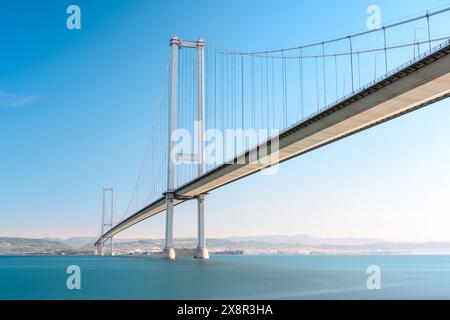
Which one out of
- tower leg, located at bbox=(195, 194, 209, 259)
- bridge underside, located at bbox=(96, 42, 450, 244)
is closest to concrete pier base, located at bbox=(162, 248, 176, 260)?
tower leg, located at bbox=(195, 194, 209, 259)

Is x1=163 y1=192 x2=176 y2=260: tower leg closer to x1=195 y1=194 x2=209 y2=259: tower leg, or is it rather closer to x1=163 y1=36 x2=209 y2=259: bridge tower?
x1=163 y1=36 x2=209 y2=259: bridge tower

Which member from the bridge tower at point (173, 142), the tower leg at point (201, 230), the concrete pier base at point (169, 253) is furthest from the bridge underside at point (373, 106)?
the concrete pier base at point (169, 253)

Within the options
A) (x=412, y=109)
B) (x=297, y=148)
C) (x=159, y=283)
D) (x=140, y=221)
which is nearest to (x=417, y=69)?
(x=412, y=109)

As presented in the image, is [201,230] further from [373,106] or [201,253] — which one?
[373,106]

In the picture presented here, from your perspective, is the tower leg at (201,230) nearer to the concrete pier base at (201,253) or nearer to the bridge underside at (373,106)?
the concrete pier base at (201,253)

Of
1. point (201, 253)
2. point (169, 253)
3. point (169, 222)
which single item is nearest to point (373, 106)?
point (169, 222)
